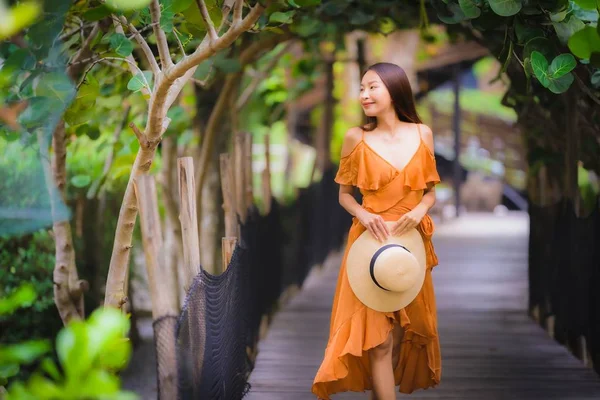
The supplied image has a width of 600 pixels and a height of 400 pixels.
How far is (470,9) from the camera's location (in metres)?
3.53

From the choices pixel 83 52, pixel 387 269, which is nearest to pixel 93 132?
pixel 83 52

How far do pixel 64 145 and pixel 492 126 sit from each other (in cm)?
1586

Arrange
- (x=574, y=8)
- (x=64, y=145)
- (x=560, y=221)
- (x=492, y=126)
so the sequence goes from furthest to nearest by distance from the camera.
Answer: (x=492, y=126), (x=560, y=221), (x=64, y=145), (x=574, y=8)

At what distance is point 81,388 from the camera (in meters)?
1.41

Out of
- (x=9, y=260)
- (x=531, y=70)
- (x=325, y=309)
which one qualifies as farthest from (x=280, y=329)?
(x=531, y=70)

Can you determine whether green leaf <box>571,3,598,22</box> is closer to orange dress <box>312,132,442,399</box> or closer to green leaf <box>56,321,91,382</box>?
orange dress <box>312,132,442,399</box>

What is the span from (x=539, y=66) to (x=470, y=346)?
7.70 ft

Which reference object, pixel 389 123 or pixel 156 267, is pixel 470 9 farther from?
pixel 156 267

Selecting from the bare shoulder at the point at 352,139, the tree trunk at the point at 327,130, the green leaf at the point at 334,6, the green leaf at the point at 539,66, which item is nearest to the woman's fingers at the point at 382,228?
the bare shoulder at the point at 352,139

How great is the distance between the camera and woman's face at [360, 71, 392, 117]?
11.0ft

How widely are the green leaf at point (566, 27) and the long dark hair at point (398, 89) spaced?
61 centimetres

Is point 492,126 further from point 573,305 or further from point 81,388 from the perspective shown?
Result: point 81,388

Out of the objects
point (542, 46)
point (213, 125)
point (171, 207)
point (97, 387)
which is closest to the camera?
point (97, 387)

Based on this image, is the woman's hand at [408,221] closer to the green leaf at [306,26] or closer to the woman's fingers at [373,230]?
the woman's fingers at [373,230]
